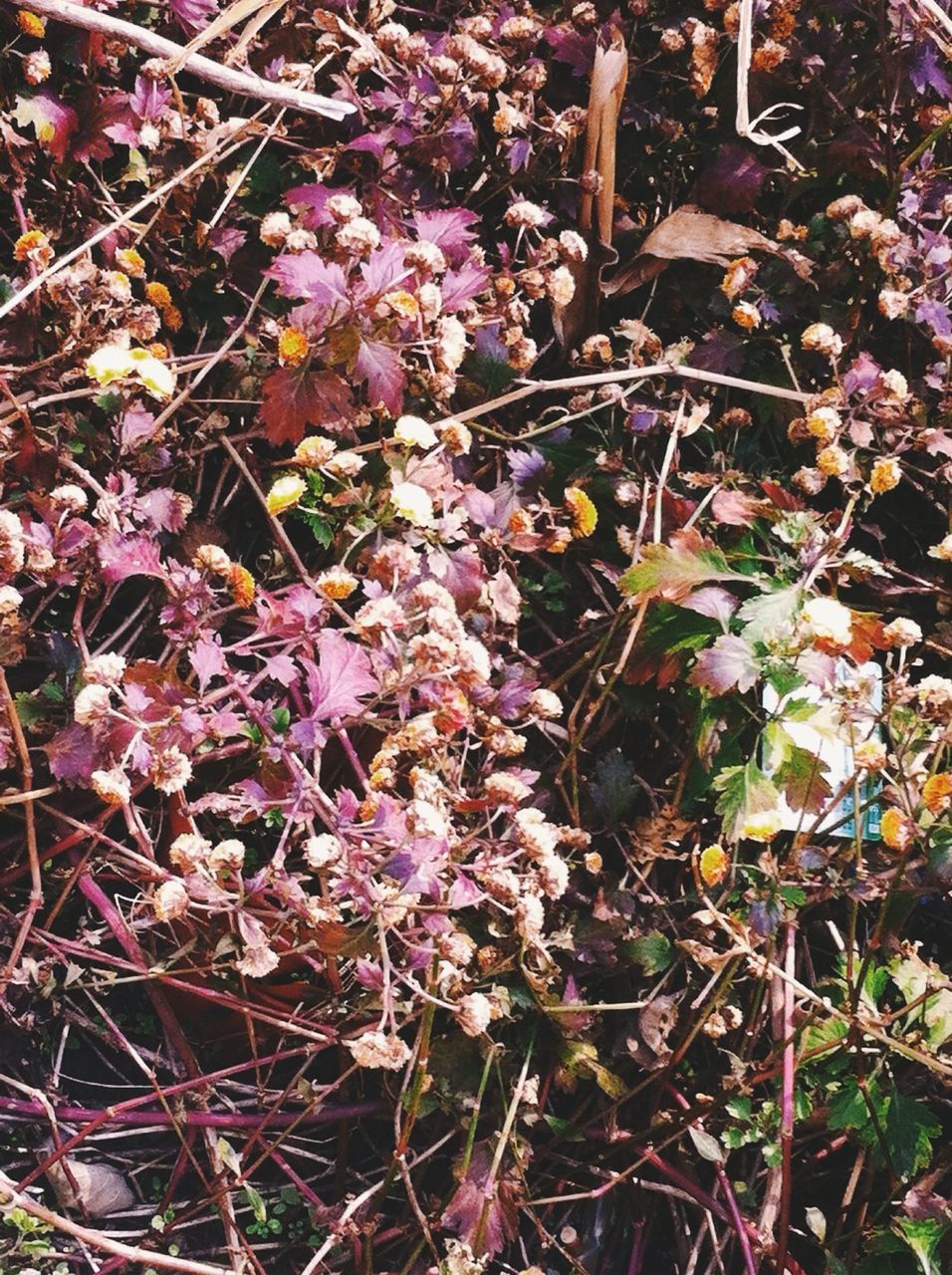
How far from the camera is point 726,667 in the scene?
4.06 ft

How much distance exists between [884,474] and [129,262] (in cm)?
95

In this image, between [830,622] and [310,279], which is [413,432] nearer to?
[310,279]

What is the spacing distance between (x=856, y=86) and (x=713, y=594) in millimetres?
792

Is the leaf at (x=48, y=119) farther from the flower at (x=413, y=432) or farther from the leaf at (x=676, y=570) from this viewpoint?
the leaf at (x=676, y=570)

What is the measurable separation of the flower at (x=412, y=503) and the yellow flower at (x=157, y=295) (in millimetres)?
413

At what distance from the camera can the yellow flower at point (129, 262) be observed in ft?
4.25

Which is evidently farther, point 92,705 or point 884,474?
point 884,474

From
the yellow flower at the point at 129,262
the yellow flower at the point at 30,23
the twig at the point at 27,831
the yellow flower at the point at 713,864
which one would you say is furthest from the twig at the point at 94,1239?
the yellow flower at the point at 30,23

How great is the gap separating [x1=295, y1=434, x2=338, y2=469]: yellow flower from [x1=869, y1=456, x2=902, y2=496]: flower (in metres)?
0.67

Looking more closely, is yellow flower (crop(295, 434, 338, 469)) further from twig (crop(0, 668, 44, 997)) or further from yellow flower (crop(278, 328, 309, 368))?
twig (crop(0, 668, 44, 997))

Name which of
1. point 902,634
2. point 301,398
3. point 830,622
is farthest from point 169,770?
point 902,634

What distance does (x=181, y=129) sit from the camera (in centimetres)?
134

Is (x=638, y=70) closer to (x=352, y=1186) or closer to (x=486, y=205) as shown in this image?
(x=486, y=205)

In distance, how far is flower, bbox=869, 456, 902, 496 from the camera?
136 centimetres
